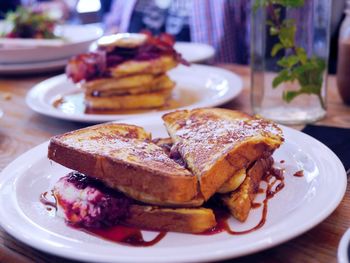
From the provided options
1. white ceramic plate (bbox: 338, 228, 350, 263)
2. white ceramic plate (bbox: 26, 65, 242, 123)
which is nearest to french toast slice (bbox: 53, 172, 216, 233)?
white ceramic plate (bbox: 338, 228, 350, 263)

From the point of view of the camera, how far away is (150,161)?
92cm

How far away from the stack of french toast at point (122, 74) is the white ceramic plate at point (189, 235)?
0.67m

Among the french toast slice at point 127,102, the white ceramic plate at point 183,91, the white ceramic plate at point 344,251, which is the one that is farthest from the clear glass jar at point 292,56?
the white ceramic plate at point 344,251

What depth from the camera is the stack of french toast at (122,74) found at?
1.81m

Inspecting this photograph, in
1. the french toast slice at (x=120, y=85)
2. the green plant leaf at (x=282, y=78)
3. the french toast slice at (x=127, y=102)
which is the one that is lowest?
the french toast slice at (x=127, y=102)

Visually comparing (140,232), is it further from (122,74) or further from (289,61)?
(122,74)

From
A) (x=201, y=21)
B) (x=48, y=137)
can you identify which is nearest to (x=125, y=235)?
(x=48, y=137)

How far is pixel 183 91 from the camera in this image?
1.95m

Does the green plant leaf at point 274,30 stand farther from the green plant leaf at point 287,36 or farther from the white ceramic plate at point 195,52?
the white ceramic plate at point 195,52

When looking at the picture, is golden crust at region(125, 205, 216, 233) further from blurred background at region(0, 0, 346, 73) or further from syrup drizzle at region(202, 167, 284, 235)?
blurred background at region(0, 0, 346, 73)

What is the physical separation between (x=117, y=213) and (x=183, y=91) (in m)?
1.13

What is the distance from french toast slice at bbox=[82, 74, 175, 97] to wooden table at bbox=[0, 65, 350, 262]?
0.72 feet

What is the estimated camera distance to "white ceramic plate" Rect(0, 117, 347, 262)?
0.74 m

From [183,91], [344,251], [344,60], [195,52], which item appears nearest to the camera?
[344,251]
